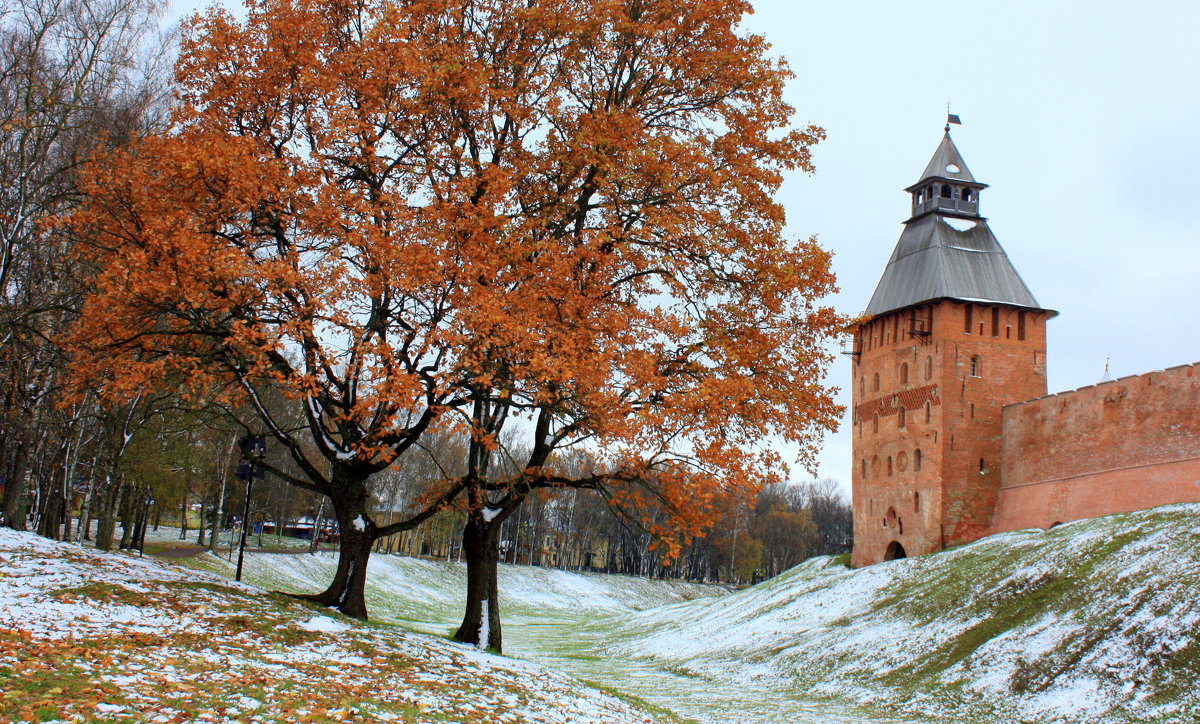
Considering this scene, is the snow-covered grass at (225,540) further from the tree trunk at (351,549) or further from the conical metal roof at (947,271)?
the conical metal roof at (947,271)

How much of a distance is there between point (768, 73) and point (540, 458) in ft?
25.6

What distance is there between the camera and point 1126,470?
3125 cm

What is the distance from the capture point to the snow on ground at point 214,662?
805 centimetres

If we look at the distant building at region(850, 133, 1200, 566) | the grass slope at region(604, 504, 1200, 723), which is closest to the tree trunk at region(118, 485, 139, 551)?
the grass slope at region(604, 504, 1200, 723)

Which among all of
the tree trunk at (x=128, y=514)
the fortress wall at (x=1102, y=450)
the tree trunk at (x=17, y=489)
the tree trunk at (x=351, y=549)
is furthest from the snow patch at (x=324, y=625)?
the fortress wall at (x=1102, y=450)

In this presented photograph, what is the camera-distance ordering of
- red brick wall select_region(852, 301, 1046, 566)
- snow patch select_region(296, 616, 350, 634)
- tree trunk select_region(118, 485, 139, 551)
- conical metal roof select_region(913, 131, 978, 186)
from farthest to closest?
conical metal roof select_region(913, 131, 978, 186) → red brick wall select_region(852, 301, 1046, 566) → tree trunk select_region(118, 485, 139, 551) → snow patch select_region(296, 616, 350, 634)

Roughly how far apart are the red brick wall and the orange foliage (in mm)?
24090

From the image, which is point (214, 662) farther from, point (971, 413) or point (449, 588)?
point (449, 588)

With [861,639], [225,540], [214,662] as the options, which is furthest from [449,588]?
[214,662]

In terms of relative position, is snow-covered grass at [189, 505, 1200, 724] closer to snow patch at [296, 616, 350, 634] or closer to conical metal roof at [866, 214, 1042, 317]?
snow patch at [296, 616, 350, 634]

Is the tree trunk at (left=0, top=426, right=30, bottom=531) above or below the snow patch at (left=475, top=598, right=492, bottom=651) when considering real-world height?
above

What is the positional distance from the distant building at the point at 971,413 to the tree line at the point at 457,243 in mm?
18919

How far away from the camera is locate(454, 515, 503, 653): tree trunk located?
16.8 m

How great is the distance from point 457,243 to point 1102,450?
2769cm
